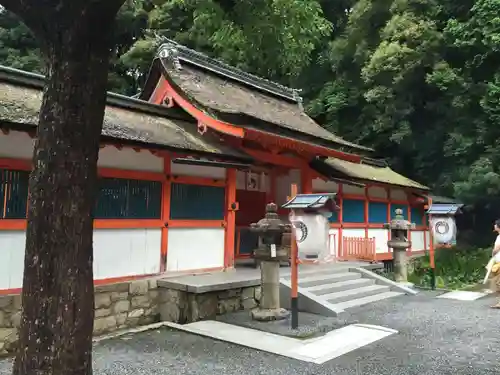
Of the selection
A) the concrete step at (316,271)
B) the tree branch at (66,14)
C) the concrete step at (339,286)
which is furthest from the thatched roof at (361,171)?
the tree branch at (66,14)

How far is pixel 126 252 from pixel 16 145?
7.87 feet

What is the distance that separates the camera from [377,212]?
15.1m

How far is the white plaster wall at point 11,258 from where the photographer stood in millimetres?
6184

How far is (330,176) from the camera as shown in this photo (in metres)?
12.1

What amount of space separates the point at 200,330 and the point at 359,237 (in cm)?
790

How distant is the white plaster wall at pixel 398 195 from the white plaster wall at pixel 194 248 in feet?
30.1

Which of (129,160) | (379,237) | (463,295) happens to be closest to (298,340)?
(129,160)

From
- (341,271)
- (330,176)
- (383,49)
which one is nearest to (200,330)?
(341,271)

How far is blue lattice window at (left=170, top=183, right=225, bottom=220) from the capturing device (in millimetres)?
8297

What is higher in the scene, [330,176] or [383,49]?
[383,49]

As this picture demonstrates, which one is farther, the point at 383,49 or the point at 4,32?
the point at 4,32

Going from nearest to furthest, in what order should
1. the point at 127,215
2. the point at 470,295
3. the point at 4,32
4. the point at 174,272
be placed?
the point at 127,215 → the point at 174,272 → the point at 470,295 → the point at 4,32

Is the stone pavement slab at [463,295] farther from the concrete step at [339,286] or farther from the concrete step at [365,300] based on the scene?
the concrete step at [339,286]

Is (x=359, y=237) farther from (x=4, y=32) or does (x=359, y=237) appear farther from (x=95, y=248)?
(x=4, y=32)
